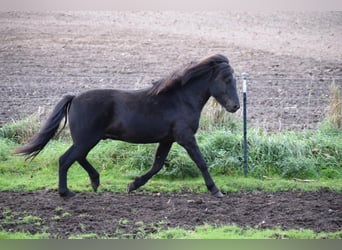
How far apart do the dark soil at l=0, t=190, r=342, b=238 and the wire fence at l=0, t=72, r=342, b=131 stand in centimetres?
221

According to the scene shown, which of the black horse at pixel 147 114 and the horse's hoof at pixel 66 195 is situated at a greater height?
the black horse at pixel 147 114

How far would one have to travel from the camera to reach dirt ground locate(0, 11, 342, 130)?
30.2ft

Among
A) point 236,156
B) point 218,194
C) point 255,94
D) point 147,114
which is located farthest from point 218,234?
point 255,94

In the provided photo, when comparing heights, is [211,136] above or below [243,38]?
below

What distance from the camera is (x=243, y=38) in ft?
33.4

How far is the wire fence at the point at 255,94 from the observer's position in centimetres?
839

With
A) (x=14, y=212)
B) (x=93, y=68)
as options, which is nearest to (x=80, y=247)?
(x=14, y=212)

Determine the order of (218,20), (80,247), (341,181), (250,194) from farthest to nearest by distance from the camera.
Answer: (218,20) < (341,181) < (250,194) < (80,247)

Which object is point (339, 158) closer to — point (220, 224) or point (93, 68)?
point (220, 224)

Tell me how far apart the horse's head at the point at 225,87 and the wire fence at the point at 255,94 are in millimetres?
1950

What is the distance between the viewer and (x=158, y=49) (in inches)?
382

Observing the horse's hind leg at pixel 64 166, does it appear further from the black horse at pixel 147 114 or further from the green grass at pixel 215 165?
the green grass at pixel 215 165

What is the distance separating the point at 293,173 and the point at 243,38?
3.73m

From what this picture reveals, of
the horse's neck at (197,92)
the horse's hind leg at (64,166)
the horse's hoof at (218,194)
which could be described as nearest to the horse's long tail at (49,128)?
the horse's hind leg at (64,166)
